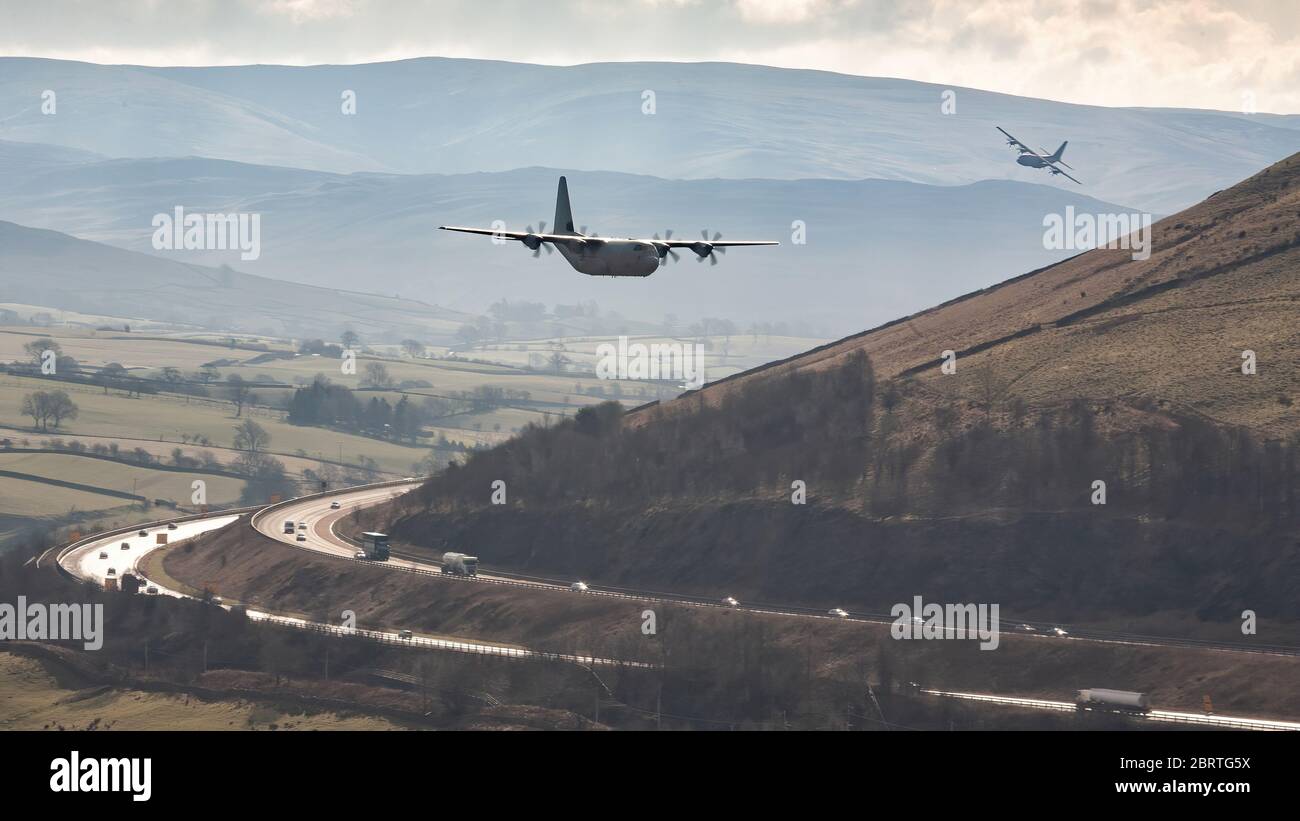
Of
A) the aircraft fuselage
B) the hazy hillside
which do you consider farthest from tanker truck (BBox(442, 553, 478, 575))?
the aircraft fuselage

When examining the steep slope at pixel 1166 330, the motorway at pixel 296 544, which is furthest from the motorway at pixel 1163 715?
the steep slope at pixel 1166 330

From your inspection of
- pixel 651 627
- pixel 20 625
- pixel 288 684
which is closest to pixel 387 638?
pixel 288 684

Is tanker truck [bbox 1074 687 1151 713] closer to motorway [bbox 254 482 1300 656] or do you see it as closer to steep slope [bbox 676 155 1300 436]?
motorway [bbox 254 482 1300 656]

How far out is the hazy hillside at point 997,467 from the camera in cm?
13475

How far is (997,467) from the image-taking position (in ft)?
491

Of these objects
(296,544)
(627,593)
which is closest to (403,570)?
(296,544)

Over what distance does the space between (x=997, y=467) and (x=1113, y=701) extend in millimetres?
46316

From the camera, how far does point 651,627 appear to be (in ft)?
421

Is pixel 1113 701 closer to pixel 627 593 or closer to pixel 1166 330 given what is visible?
pixel 627 593

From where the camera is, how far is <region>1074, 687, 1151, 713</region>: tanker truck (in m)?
105

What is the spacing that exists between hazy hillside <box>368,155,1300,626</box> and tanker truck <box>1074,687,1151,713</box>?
69.2 ft

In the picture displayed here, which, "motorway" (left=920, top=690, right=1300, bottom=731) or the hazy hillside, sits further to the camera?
the hazy hillside

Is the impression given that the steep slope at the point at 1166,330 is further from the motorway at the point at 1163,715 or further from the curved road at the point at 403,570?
the motorway at the point at 1163,715

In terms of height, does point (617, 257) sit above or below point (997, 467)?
above
